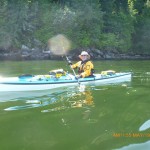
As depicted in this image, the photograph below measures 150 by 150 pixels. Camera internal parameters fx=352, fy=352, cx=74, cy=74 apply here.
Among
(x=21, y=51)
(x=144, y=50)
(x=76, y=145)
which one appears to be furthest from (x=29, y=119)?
(x=144, y=50)

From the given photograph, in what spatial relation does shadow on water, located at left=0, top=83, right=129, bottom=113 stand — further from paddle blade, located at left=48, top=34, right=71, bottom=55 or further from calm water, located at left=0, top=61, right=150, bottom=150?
paddle blade, located at left=48, top=34, right=71, bottom=55

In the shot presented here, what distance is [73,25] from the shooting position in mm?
38875

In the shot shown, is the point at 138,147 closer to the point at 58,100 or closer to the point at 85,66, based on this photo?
the point at 58,100

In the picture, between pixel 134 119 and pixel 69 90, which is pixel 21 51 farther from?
pixel 134 119

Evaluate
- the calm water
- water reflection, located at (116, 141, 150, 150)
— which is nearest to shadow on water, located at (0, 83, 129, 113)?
the calm water

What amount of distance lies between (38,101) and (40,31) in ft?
93.1

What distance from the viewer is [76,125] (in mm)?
7688

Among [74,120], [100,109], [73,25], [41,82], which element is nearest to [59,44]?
[73,25]

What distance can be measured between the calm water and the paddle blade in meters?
24.7

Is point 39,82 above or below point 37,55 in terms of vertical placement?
below

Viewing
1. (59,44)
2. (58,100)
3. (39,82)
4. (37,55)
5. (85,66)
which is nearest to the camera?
(58,100)

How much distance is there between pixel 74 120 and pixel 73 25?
1237 inches

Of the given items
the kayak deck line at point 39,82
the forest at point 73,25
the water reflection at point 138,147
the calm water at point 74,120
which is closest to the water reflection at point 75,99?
the calm water at point 74,120

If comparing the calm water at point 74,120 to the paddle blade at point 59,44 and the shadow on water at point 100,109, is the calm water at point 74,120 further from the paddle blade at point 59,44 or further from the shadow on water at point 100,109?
the paddle blade at point 59,44
